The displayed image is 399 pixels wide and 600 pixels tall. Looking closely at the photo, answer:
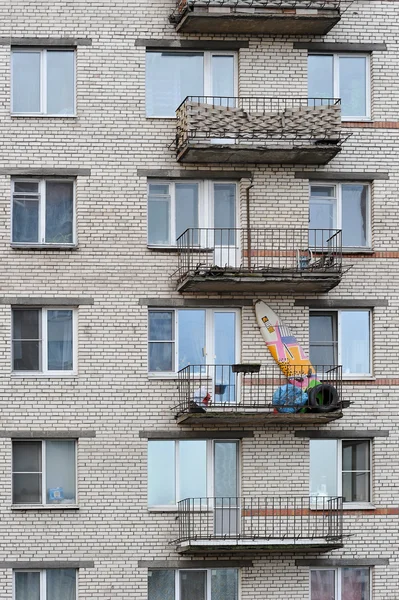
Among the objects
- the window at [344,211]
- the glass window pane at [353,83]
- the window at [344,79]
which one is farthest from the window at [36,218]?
the glass window pane at [353,83]

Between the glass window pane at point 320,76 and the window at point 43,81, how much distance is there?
4.94 metres

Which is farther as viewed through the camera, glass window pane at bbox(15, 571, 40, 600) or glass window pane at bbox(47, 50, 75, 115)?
glass window pane at bbox(47, 50, 75, 115)

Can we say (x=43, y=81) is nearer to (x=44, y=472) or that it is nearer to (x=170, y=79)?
(x=170, y=79)

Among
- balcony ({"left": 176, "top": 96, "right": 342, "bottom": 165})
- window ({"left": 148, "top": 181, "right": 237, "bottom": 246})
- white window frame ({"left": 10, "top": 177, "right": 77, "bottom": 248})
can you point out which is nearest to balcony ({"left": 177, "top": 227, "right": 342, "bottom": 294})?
window ({"left": 148, "top": 181, "right": 237, "bottom": 246})

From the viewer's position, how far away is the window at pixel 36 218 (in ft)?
123

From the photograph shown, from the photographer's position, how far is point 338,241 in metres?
37.9

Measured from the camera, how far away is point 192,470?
37281 mm

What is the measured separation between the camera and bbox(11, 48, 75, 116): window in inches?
1485

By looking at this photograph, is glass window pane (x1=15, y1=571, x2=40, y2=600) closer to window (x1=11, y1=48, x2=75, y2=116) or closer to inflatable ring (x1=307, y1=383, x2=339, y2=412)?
inflatable ring (x1=307, y1=383, x2=339, y2=412)

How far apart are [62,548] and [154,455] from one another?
2613 mm

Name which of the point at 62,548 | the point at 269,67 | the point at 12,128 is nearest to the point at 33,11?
the point at 12,128

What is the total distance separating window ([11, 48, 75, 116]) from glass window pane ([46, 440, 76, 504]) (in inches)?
266

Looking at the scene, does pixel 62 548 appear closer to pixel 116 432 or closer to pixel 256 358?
pixel 116 432

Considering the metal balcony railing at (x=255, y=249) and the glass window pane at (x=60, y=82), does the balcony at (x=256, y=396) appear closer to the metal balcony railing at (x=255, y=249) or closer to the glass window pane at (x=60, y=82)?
the metal balcony railing at (x=255, y=249)
